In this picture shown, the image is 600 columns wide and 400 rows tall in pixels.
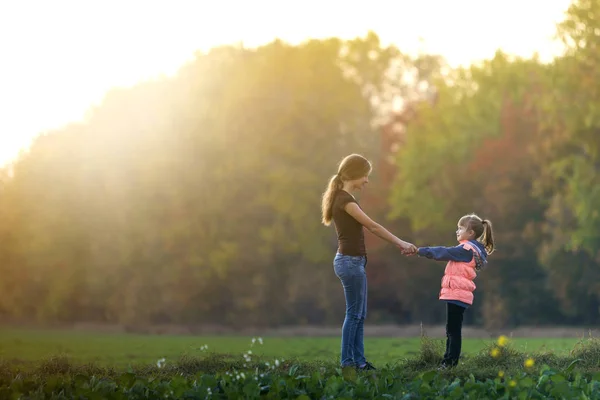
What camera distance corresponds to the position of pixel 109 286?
48.7 meters

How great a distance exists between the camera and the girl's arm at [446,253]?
1250cm

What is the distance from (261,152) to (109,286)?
898 centimetres

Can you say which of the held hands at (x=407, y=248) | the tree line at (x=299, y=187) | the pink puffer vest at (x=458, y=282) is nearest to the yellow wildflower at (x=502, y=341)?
the pink puffer vest at (x=458, y=282)

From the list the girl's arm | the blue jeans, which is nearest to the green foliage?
the blue jeans

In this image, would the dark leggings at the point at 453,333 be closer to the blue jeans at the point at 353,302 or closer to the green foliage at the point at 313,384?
the green foliage at the point at 313,384

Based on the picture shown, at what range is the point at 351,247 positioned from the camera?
40.8 feet

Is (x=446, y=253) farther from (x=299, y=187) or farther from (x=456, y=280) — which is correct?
(x=299, y=187)

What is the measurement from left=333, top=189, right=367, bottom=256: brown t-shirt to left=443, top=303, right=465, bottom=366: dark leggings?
1.25m

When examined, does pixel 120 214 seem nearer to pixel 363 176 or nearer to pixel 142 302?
pixel 142 302

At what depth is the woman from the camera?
12336 mm

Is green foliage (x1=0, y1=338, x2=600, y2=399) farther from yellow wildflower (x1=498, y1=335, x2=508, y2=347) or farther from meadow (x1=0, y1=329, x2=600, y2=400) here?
yellow wildflower (x1=498, y1=335, x2=508, y2=347)

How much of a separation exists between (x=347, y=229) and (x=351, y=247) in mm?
219

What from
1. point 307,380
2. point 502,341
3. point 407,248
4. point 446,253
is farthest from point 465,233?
point 307,380

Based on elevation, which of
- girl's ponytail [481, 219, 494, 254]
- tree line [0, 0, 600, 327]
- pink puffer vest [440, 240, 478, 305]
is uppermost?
tree line [0, 0, 600, 327]
